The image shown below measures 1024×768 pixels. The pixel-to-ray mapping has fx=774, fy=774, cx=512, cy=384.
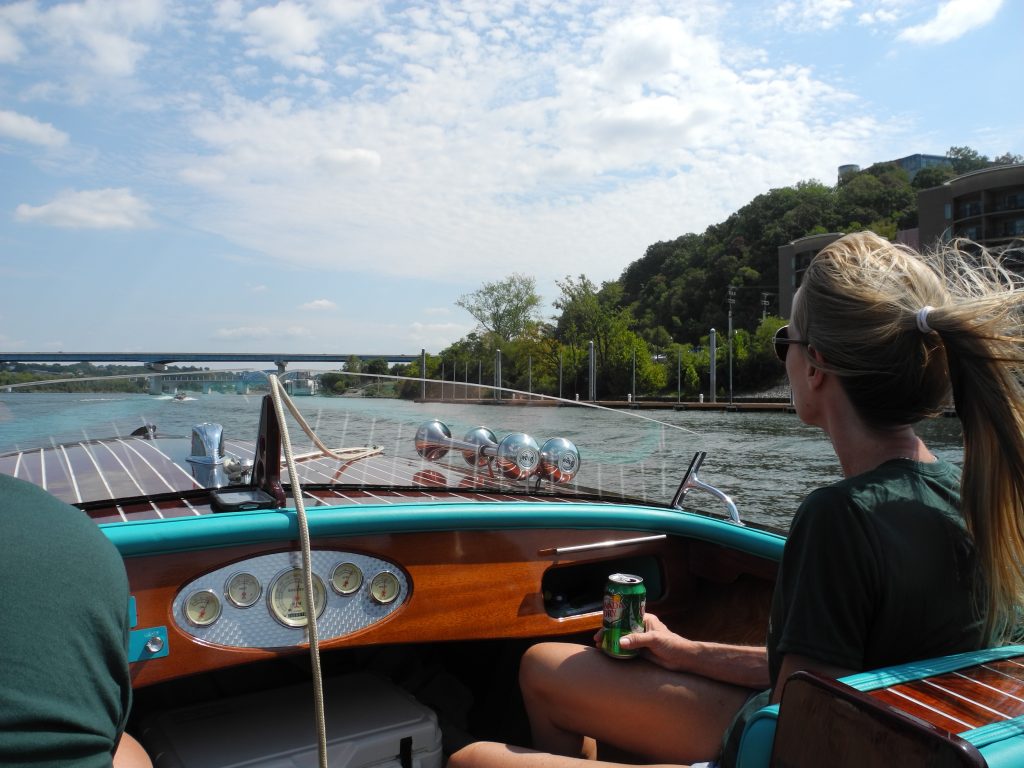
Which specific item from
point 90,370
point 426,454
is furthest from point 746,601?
point 90,370

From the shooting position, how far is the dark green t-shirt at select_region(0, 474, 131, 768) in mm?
714

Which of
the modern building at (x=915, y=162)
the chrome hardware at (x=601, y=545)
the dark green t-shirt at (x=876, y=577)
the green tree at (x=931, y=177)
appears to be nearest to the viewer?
the dark green t-shirt at (x=876, y=577)

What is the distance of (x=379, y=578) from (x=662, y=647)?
0.68 m

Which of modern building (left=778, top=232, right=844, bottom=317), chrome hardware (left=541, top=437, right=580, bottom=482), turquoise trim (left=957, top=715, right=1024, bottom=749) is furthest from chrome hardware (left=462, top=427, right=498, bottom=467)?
modern building (left=778, top=232, right=844, bottom=317)

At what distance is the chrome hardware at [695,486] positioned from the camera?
2.42m

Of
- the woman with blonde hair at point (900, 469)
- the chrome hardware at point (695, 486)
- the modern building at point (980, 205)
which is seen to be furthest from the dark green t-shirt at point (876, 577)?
the modern building at point (980, 205)

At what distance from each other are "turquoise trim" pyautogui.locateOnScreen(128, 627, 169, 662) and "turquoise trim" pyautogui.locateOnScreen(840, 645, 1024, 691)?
51.5 inches

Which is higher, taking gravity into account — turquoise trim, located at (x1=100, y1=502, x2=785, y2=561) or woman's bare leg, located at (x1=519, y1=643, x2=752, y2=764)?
turquoise trim, located at (x1=100, y1=502, x2=785, y2=561)

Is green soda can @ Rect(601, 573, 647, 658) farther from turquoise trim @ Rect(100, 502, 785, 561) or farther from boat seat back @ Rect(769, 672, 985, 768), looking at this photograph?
boat seat back @ Rect(769, 672, 985, 768)

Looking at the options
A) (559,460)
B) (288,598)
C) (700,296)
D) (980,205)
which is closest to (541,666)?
(288,598)

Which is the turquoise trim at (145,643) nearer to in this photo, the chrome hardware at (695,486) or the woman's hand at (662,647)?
the woman's hand at (662,647)

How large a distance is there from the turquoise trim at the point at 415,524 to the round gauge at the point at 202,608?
116 mm

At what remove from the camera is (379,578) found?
1.86 meters

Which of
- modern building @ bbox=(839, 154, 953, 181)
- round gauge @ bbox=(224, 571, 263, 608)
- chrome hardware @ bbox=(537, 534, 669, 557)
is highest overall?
modern building @ bbox=(839, 154, 953, 181)
